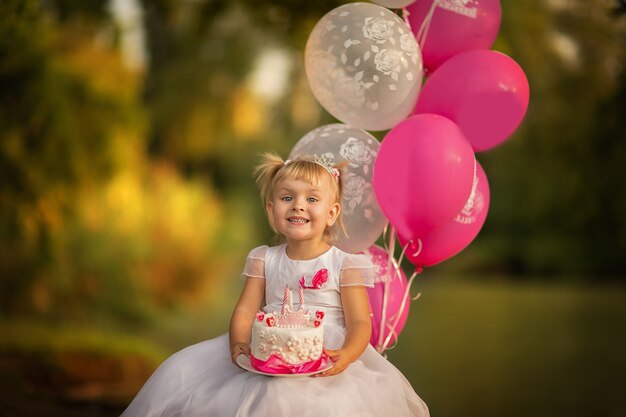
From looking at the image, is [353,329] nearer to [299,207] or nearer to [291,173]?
[299,207]

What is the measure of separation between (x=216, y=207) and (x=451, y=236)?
6132mm

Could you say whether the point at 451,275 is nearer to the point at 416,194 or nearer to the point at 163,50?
the point at 163,50

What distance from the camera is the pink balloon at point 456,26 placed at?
256cm

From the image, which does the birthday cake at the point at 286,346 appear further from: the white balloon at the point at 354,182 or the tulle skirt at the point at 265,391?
the white balloon at the point at 354,182

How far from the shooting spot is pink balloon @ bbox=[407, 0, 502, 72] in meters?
2.56

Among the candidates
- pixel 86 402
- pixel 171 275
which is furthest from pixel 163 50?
pixel 86 402

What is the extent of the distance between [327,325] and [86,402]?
3613 mm

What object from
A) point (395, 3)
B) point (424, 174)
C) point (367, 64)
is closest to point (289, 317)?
point (424, 174)

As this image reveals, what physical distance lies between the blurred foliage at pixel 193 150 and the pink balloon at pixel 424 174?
205cm

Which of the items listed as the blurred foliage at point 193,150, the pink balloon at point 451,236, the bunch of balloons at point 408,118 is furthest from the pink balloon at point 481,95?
the blurred foliage at point 193,150

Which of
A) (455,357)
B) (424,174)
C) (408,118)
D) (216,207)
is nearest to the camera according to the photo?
(424,174)

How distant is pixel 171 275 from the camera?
7.65 metres

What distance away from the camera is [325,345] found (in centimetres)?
204

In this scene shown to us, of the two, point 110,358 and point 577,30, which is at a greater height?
point 577,30
